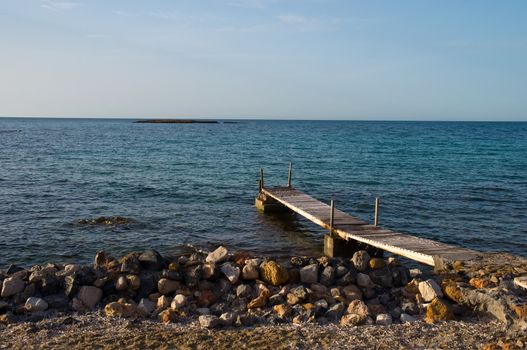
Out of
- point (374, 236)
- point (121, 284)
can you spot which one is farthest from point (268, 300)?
point (374, 236)

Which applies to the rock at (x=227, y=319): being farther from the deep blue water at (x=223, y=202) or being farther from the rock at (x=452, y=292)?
the deep blue water at (x=223, y=202)

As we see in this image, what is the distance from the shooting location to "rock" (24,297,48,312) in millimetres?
10727

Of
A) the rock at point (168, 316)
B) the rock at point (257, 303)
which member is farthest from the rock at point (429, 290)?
the rock at point (168, 316)

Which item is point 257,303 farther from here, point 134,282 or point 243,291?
point 134,282

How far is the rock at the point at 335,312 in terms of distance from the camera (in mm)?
10609

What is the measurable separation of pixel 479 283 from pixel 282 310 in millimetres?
4919

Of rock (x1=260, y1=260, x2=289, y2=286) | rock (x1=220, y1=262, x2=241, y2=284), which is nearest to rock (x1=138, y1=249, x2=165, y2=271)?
rock (x1=220, y1=262, x2=241, y2=284)

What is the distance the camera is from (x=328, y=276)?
484 inches

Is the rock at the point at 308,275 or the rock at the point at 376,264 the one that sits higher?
the rock at the point at 376,264

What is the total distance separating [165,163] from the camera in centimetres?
4550

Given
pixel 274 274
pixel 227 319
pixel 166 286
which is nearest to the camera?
pixel 227 319

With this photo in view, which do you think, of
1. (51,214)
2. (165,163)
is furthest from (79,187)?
(165,163)

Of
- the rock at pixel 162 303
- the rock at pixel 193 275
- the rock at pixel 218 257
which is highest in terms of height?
the rock at pixel 218 257

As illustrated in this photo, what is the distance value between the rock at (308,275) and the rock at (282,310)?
61.1 inches
